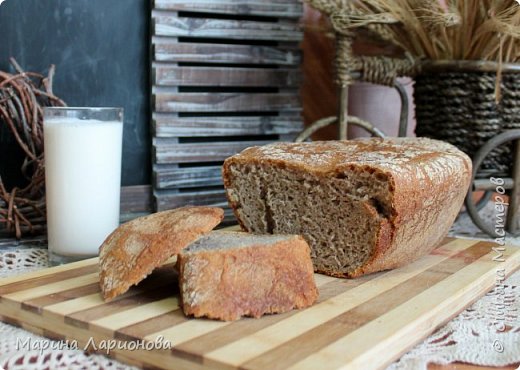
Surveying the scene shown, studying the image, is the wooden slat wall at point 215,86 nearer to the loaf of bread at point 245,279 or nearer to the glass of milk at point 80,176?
the glass of milk at point 80,176

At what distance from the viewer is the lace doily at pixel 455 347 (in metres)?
1.11

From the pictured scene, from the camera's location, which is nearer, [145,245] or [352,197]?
[145,245]

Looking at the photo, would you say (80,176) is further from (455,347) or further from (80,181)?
(455,347)

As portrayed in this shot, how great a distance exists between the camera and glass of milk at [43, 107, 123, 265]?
1610 mm

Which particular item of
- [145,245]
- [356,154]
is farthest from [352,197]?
[145,245]

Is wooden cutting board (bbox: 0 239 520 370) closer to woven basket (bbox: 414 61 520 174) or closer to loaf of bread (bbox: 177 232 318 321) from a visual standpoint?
loaf of bread (bbox: 177 232 318 321)

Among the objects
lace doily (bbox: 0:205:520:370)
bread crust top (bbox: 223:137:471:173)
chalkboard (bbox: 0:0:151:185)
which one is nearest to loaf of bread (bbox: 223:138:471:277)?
bread crust top (bbox: 223:137:471:173)

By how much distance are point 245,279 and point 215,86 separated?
1.08 meters

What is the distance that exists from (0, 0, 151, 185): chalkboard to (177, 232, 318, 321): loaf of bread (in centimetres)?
83

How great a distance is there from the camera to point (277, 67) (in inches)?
91.1

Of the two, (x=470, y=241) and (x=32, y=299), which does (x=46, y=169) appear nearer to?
(x=32, y=299)

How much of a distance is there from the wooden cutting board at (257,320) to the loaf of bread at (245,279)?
0.02 meters

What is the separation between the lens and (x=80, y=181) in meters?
1.64

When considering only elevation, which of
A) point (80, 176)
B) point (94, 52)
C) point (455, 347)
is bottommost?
point (455, 347)
